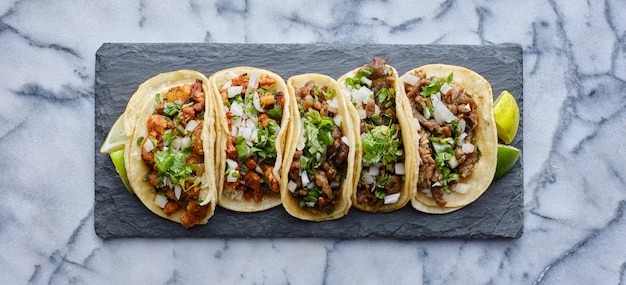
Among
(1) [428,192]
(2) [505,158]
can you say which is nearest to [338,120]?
(1) [428,192]

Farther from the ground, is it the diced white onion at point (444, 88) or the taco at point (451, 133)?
the diced white onion at point (444, 88)

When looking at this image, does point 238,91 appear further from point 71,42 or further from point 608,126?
point 608,126

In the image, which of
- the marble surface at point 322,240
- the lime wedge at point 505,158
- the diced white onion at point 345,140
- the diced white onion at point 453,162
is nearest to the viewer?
the diced white onion at point 345,140

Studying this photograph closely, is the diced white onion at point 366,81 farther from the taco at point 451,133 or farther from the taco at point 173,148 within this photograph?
the taco at point 173,148

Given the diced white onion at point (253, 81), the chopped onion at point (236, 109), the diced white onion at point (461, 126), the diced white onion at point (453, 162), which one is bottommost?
the diced white onion at point (453, 162)

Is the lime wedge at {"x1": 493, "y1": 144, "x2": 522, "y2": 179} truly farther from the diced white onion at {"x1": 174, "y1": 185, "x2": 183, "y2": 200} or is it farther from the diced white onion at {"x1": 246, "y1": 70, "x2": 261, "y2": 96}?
the diced white onion at {"x1": 174, "y1": 185, "x2": 183, "y2": 200}

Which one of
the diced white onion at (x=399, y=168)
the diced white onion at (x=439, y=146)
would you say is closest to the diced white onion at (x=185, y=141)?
the diced white onion at (x=399, y=168)

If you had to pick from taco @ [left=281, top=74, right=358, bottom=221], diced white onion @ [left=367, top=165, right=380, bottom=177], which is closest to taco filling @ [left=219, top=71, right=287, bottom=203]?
taco @ [left=281, top=74, right=358, bottom=221]
